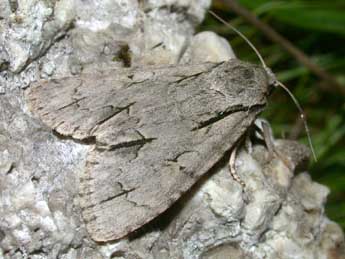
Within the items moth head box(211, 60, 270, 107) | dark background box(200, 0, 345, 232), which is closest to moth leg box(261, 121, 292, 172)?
moth head box(211, 60, 270, 107)

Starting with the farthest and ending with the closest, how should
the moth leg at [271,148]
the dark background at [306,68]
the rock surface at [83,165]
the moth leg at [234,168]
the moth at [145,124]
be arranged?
the dark background at [306,68]
the moth leg at [271,148]
the moth leg at [234,168]
the moth at [145,124]
the rock surface at [83,165]

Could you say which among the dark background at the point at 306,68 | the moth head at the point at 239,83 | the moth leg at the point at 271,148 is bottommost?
the dark background at the point at 306,68

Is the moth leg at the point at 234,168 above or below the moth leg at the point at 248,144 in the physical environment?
above

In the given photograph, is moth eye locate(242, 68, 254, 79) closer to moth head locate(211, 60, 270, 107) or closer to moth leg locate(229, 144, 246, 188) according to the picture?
moth head locate(211, 60, 270, 107)

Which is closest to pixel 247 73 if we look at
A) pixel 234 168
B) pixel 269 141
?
pixel 269 141

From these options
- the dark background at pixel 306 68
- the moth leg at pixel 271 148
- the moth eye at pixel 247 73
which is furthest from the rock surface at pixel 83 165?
the dark background at pixel 306 68

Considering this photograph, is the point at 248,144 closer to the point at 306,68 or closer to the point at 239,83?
the point at 239,83

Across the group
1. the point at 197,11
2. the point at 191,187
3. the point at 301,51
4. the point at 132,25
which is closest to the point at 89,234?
the point at 191,187

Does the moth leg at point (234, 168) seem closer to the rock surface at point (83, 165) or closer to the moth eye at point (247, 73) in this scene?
the rock surface at point (83, 165)
